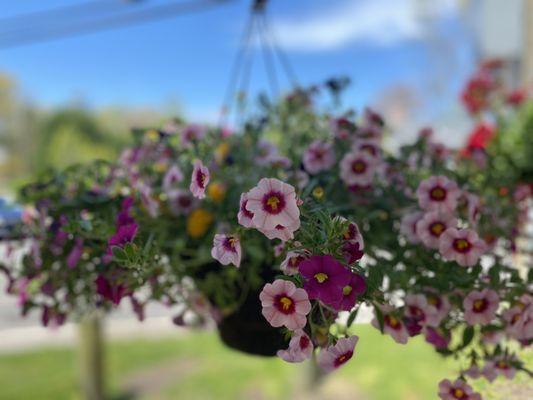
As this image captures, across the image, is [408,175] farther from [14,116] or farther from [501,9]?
[14,116]

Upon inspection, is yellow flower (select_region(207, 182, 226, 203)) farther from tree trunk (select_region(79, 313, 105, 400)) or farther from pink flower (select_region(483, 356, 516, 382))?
tree trunk (select_region(79, 313, 105, 400))

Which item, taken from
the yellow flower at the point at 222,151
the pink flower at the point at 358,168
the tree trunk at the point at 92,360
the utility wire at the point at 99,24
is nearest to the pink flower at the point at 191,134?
the yellow flower at the point at 222,151

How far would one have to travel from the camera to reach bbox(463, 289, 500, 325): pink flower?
55 cm

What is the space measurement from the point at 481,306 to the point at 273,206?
285 mm

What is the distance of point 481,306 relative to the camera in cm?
55

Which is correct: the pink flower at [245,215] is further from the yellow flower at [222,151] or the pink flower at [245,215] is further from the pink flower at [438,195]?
the yellow flower at [222,151]

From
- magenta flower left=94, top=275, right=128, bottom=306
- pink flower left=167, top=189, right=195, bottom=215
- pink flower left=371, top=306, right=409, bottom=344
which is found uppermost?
pink flower left=167, top=189, right=195, bottom=215

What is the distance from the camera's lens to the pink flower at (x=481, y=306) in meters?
0.55

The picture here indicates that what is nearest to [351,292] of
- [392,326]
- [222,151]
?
[392,326]

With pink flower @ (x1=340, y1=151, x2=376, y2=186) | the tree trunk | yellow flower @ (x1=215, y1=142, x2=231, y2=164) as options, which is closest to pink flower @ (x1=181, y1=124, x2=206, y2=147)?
yellow flower @ (x1=215, y1=142, x2=231, y2=164)

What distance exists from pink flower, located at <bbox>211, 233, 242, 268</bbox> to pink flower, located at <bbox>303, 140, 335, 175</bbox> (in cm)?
33

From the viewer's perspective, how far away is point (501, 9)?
9367mm

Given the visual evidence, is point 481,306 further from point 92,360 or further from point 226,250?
point 92,360

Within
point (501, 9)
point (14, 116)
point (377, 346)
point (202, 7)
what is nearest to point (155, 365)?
point (377, 346)
